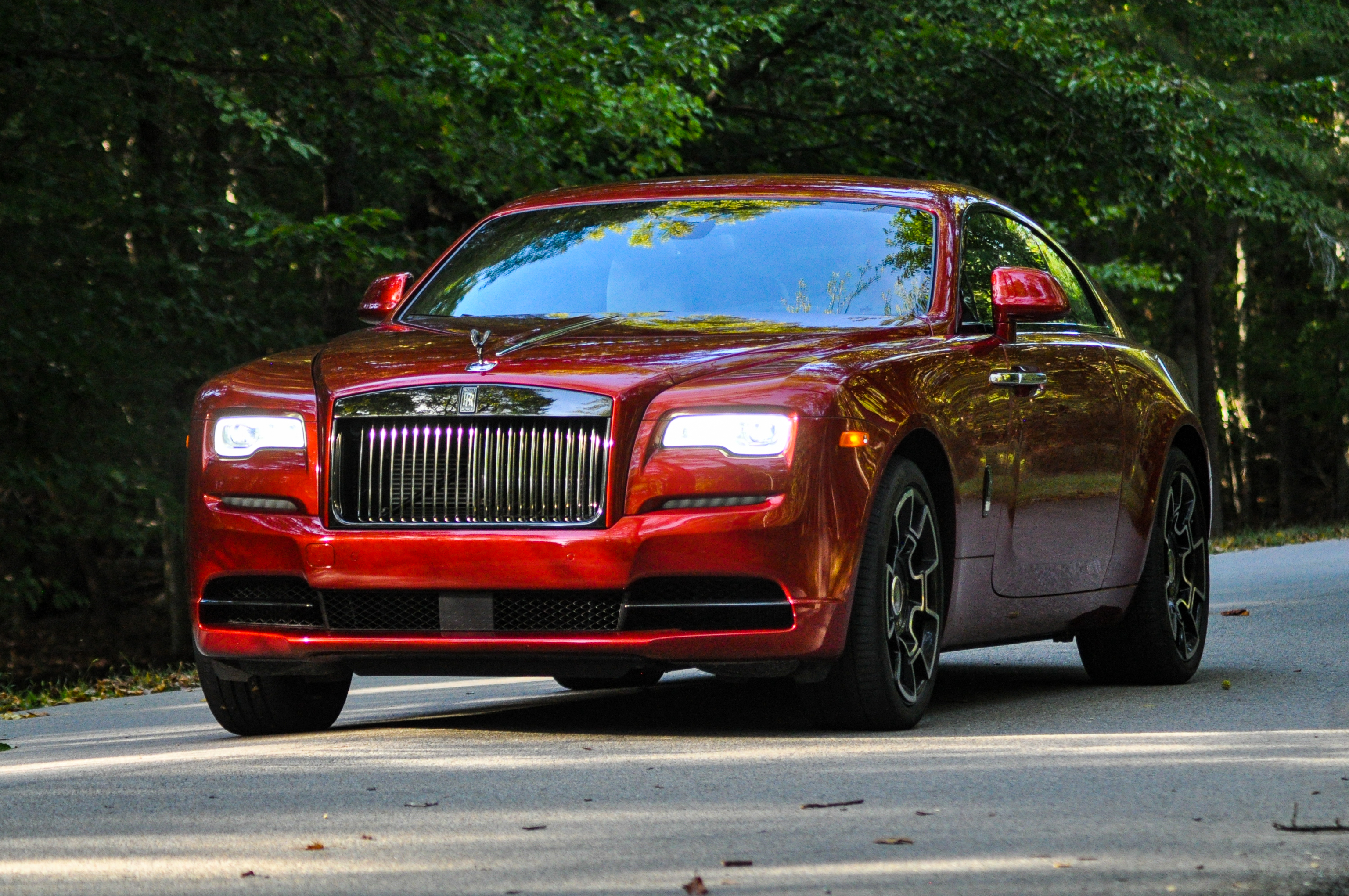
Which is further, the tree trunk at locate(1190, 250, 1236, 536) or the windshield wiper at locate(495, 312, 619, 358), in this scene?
the tree trunk at locate(1190, 250, 1236, 536)

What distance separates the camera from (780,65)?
22.2 metres

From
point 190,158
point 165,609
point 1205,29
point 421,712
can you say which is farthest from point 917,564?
point 165,609

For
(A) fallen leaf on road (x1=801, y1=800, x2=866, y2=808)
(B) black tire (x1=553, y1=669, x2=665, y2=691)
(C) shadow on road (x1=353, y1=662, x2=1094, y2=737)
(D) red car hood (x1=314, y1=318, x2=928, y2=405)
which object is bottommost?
(B) black tire (x1=553, y1=669, x2=665, y2=691)

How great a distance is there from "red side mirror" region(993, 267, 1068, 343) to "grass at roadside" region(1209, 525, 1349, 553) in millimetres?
12497

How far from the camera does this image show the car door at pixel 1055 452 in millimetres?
7129

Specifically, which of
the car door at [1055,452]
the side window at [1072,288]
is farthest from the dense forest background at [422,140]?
the car door at [1055,452]

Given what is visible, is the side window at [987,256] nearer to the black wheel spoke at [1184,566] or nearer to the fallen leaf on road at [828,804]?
the black wheel spoke at [1184,566]

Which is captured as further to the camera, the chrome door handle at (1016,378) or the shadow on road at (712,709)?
the chrome door handle at (1016,378)

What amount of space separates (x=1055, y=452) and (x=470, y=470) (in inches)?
94.0

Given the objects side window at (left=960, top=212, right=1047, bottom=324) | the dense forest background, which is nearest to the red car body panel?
side window at (left=960, top=212, right=1047, bottom=324)

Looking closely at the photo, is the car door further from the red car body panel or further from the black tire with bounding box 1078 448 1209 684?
the black tire with bounding box 1078 448 1209 684

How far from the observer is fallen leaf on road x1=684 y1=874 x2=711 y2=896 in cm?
380

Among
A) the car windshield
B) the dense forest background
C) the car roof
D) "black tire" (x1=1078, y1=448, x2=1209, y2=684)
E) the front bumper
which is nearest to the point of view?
the front bumper

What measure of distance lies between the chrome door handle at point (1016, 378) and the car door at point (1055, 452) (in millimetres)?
11
